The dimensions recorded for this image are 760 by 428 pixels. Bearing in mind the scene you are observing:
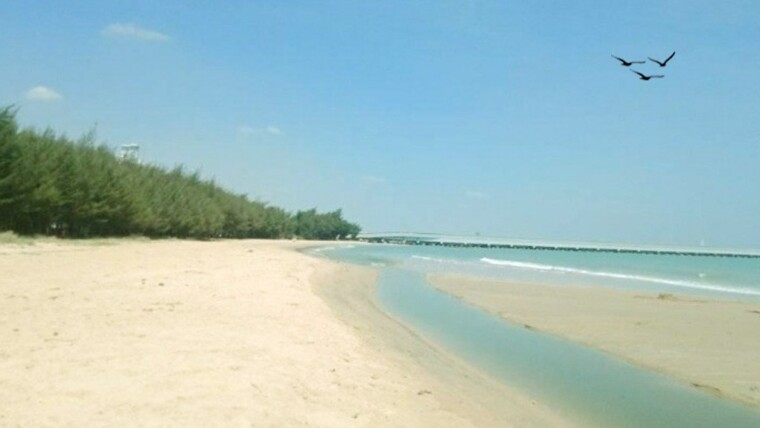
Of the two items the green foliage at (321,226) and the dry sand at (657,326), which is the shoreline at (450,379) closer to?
the dry sand at (657,326)

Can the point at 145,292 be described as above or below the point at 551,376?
above

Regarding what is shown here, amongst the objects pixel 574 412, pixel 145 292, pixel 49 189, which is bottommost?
pixel 574 412

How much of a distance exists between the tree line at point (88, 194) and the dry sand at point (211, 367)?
21.3 m

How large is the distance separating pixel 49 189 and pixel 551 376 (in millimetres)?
32360

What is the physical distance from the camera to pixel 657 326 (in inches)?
728

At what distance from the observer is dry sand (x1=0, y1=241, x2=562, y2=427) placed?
6.47 metres

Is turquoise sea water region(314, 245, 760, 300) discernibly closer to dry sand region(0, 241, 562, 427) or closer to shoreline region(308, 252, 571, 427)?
shoreline region(308, 252, 571, 427)

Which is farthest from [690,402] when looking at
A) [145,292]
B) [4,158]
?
[4,158]

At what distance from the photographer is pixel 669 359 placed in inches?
539

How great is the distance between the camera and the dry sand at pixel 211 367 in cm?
647

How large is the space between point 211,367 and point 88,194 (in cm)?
3885

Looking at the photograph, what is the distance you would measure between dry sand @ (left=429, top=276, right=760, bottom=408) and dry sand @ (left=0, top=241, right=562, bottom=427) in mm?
4182

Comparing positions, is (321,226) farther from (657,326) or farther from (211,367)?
(211,367)

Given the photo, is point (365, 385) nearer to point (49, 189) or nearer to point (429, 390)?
point (429, 390)
